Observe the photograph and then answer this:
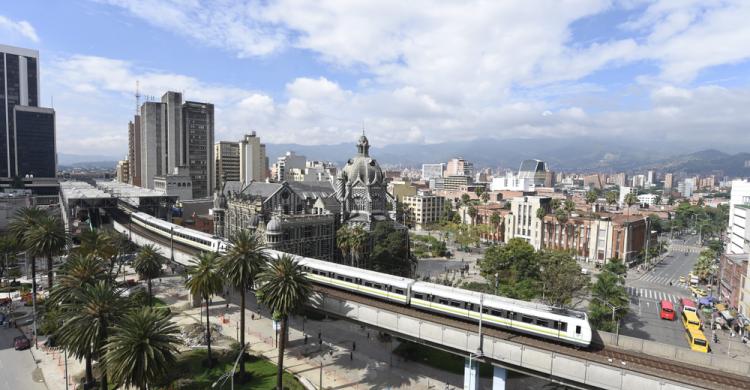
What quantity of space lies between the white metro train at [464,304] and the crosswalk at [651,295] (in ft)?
204

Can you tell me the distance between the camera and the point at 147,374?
33.5 meters

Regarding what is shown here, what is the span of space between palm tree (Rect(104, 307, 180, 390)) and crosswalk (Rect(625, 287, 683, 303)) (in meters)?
91.4

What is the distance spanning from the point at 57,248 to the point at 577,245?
412 feet

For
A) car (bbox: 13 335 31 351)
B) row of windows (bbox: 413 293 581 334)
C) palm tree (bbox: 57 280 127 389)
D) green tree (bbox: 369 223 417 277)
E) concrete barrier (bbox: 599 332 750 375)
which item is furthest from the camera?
green tree (bbox: 369 223 417 277)

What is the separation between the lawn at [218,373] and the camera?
46.4m

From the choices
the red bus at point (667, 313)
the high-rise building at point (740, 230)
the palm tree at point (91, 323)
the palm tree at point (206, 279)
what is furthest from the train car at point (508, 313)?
the high-rise building at point (740, 230)

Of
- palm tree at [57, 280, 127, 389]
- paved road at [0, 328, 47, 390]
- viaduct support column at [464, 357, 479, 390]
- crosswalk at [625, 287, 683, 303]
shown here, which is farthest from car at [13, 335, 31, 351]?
crosswalk at [625, 287, 683, 303]

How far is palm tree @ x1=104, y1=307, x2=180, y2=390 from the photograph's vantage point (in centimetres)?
3319

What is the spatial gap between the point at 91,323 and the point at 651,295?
10104cm

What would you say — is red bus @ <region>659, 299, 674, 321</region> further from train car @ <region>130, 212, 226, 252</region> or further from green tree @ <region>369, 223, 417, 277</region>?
train car @ <region>130, 212, 226, 252</region>

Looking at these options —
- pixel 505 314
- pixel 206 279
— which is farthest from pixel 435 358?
pixel 206 279

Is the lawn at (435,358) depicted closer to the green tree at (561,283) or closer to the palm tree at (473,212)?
the green tree at (561,283)

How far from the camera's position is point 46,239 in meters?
61.7

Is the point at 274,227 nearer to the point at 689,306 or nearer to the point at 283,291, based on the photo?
the point at 283,291
